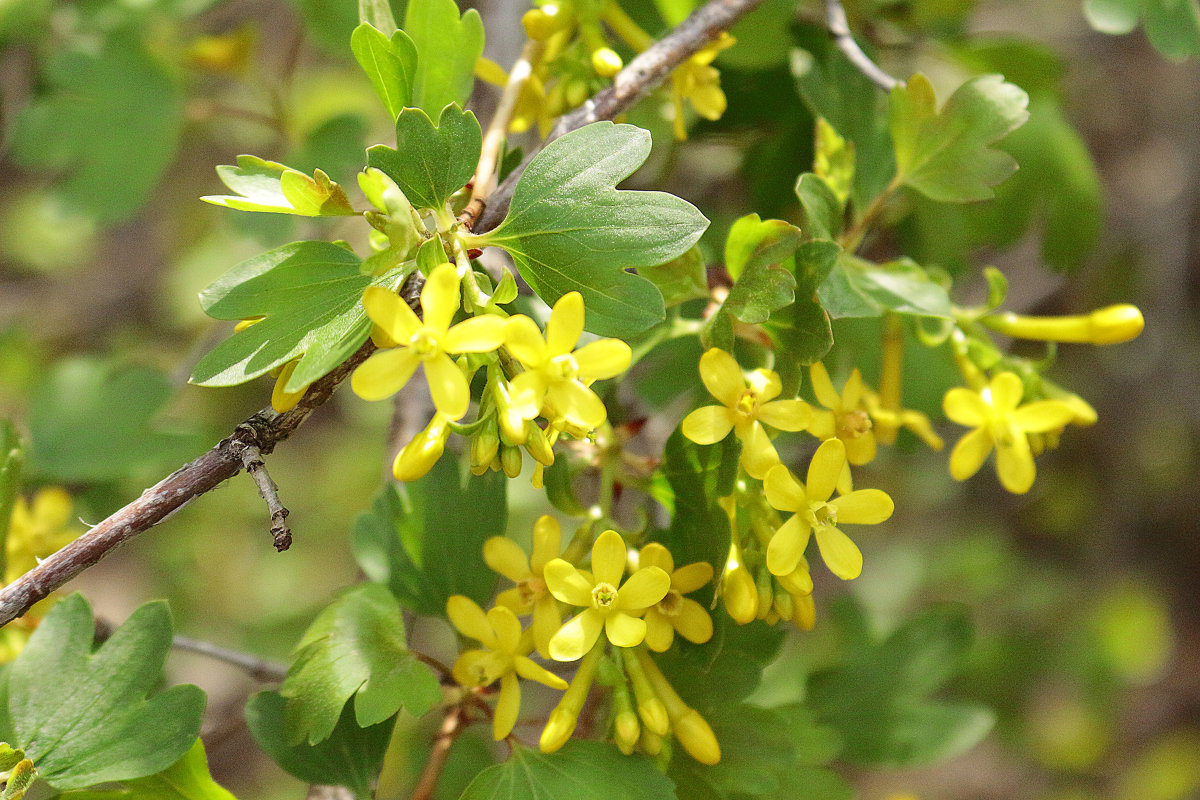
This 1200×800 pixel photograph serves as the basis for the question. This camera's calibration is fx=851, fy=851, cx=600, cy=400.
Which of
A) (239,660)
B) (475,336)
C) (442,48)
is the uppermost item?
(442,48)

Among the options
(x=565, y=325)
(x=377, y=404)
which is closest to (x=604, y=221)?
(x=565, y=325)

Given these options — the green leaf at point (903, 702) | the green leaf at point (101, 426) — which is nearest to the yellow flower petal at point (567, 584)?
the green leaf at point (903, 702)

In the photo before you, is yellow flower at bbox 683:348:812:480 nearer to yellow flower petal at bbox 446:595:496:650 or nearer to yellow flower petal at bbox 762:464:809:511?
yellow flower petal at bbox 762:464:809:511

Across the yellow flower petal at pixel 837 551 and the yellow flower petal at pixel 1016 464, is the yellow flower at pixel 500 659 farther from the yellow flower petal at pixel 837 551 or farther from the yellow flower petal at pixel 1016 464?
the yellow flower petal at pixel 1016 464

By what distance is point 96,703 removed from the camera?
94cm

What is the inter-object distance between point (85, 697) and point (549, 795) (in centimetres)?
53

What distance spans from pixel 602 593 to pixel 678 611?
4.4 inches

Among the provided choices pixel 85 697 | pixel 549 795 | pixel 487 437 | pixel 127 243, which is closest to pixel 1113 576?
pixel 549 795

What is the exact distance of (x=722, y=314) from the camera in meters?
0.88

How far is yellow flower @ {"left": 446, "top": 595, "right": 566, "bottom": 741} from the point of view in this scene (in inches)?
37.0

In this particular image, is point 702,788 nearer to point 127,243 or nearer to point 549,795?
point 549,795

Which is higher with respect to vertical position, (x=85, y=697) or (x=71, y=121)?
(x=71, y=121)

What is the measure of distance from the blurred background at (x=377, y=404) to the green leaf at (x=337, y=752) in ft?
2.53

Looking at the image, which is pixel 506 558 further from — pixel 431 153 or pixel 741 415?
pixel 431 153
